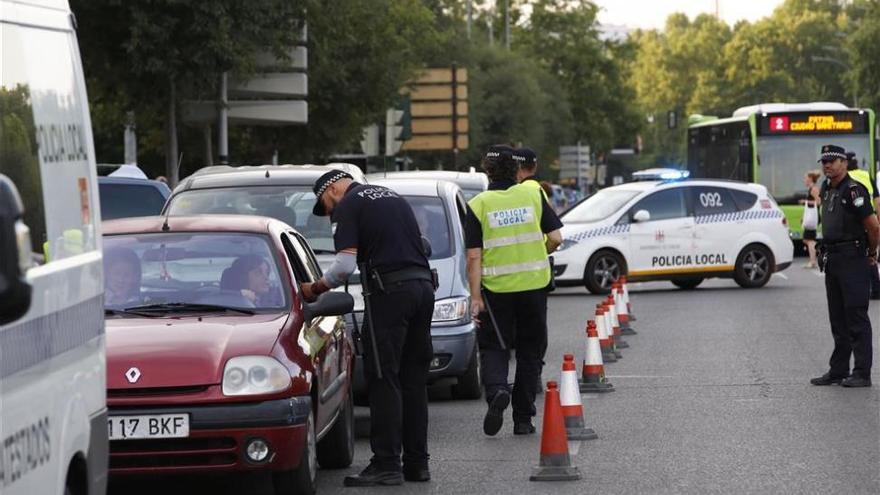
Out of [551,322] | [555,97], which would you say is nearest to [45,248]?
[551,322]

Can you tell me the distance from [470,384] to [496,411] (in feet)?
9.06

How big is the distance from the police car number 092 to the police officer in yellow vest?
17666mm

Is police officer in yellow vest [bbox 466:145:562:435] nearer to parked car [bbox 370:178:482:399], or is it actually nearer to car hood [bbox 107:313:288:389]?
parked car [bbox 370:178:482:399]

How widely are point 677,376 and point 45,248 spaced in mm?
10788

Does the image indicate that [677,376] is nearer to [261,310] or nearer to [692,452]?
[692,452]

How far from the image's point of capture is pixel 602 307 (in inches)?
682

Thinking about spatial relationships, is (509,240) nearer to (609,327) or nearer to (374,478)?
(374,478)

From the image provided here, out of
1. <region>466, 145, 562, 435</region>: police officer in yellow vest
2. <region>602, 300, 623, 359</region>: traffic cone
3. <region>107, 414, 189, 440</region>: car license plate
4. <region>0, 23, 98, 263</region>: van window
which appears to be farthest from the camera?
<region>602, 300, 623, 359</region>: traffic cone

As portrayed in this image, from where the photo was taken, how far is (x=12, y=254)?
475 centimetres

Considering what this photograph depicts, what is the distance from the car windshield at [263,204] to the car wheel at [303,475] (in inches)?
181

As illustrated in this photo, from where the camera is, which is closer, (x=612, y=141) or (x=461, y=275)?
(x=461, y=275)

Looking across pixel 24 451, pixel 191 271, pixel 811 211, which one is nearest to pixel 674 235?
pixel 811 211

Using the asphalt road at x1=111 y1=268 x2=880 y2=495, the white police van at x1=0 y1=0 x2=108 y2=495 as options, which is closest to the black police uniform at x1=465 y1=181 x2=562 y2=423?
the asphalt road at x1=111 y1=268 x2=880 y2=495

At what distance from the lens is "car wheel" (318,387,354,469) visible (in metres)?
11.0
